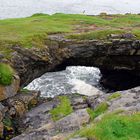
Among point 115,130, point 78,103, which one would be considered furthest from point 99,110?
point 115,130

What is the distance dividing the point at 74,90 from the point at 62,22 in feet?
17.7

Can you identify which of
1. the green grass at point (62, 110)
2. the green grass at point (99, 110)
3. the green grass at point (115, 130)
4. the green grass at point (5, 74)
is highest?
Result: the green grass at point (115, 130)

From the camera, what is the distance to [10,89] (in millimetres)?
23375

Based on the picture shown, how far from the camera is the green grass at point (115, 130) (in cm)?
1461

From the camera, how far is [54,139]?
1669cm

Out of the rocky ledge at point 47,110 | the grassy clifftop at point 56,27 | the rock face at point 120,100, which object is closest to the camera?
the rocky ledge at point 47,110

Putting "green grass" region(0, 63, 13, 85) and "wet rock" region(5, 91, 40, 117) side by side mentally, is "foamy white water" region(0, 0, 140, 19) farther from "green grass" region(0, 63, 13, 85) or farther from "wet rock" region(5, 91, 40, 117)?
"green grass" region(0, 63, 13, 85)

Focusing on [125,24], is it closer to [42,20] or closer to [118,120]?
[42,20]

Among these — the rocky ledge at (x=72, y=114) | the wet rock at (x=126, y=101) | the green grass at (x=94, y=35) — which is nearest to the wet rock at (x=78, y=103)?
the rocky ledge at (x=72, y=114)

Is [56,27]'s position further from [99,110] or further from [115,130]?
[115,130]

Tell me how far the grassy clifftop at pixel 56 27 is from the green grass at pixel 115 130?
452 inches

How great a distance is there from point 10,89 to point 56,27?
8722mm

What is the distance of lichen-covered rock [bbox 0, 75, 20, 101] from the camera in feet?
75.2

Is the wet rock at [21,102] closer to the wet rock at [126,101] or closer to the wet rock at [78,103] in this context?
the wet rock at [78,103]
